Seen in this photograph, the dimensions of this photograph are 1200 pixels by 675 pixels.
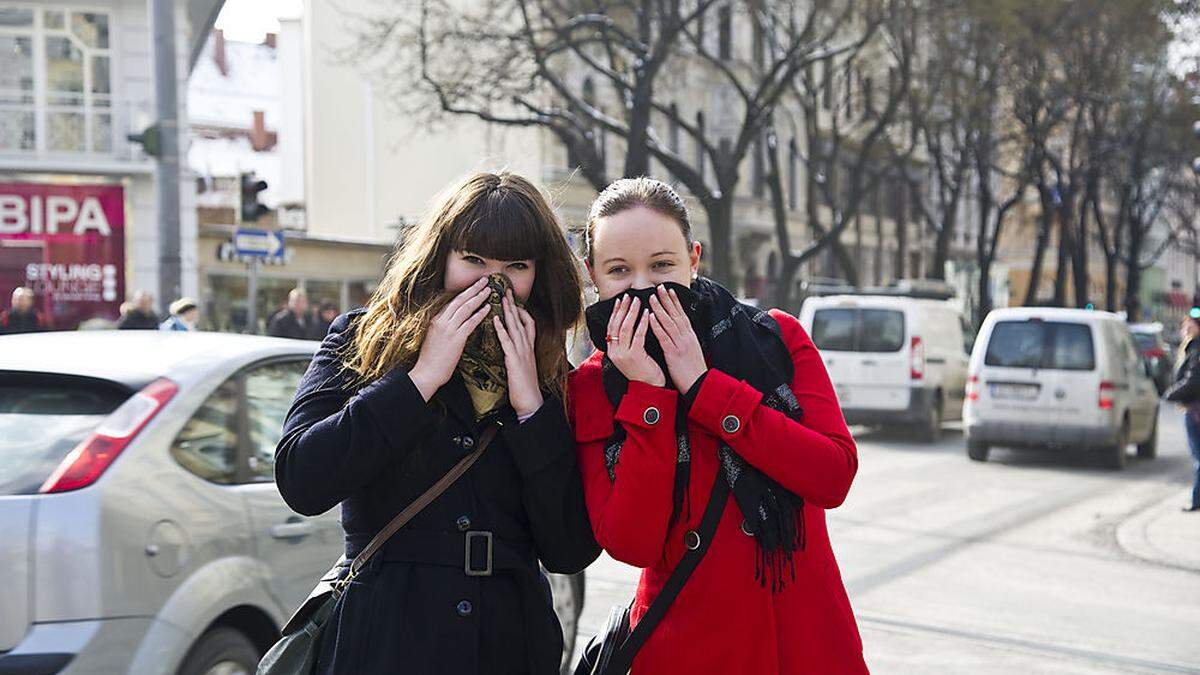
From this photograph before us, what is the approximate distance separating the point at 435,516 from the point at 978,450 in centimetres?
1468

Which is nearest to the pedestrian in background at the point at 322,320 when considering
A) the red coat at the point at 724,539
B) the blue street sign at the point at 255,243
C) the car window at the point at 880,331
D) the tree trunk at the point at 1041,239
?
the blue street sign at the point at 255,243

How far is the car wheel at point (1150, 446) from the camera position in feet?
56.5

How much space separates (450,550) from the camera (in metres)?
2.39

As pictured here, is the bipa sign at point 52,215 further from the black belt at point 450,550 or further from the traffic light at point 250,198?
the black belt at point 450,550

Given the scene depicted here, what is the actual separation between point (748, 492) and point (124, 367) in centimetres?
260

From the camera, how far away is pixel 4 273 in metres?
23.5

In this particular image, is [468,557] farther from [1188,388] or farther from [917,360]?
[917,360]

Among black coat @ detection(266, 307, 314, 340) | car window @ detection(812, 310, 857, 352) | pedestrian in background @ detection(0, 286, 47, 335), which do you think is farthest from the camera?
black coat @ detection(266, 307, 314, 340)

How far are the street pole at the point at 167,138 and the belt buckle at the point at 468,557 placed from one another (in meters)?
10.7

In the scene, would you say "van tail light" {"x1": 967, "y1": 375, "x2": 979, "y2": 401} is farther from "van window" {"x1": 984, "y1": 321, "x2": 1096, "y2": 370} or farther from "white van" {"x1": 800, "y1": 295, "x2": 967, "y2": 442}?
"white van" {"x1": 800, "y1": 295, "x2": 967, "y2": 442}

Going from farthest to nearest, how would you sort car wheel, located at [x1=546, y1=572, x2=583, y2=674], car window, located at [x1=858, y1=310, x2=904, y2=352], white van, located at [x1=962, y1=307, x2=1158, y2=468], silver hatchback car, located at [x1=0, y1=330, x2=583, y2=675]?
car window, located at [x1=858, y1=310, x2=904, y2=352] < white van, located at [x1=962, y1=307, x2=1158, y2=468] < car wheel, located at [x1=546, y1=572, x2=583, y2=674] < silver hatchback car, located at [x1=0, y1=330, x2=583, y2=675]

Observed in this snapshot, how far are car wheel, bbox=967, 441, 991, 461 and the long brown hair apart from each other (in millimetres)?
14335

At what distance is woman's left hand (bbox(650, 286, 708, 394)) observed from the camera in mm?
2438

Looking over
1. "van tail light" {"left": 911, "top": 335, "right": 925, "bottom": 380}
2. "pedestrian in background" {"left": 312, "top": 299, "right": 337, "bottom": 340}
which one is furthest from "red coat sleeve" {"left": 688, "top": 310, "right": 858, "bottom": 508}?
"pedestrian in background" {"left": 312, "top": 299, "right": 337, "bottom": 340}
